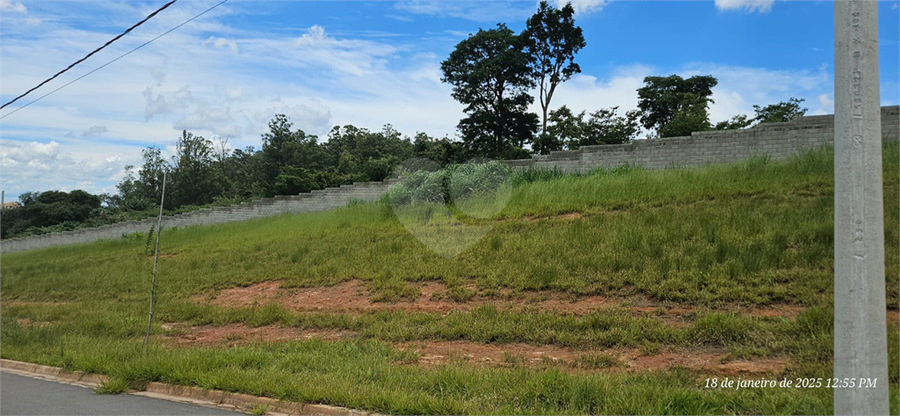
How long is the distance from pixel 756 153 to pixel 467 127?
21.1 m

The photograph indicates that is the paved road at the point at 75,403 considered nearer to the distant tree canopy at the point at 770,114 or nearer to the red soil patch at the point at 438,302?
the red soil patch at the point at 438,302

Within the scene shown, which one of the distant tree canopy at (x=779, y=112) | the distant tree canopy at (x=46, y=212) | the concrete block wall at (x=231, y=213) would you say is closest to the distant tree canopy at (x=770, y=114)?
the distant tree canopy at (x=779, y=112)

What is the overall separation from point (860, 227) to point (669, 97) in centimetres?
3013

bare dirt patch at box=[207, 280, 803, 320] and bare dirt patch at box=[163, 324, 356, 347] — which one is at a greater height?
bare dirt patch at box=[207, 280, 803, 320]

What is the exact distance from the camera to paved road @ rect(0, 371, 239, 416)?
6453 mm

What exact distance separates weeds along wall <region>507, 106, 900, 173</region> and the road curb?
12739mm

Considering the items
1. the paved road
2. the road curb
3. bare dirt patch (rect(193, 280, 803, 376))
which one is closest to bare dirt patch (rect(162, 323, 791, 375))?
bare dirt patch (rect(193, 280, 803, 376))

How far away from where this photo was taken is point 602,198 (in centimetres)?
1448

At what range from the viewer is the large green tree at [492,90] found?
1299 inches

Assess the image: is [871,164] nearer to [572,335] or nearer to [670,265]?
[572,335]

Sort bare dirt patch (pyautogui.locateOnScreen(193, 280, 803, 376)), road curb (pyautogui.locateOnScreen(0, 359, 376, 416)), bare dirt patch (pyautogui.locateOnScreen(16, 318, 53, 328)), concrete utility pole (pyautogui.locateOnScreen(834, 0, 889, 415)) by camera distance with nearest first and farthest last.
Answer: concrete utility pole (pyautogui.locateOnScreen(834, 0, 889, 415)), road curb (pyautogui.locateOnScreen(0, 359, 376, 416)), bare dirt patch (pyautogui.locateOnScreen(193, 280, 803, 376)), bare dirt patch (pyautogui.locateOnScreen(16, 318, 53, 328))

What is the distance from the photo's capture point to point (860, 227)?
3.58m

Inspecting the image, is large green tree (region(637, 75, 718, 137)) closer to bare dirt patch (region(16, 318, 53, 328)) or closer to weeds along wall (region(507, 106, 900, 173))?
weeds along wall (region(507, 106, 900, 173))

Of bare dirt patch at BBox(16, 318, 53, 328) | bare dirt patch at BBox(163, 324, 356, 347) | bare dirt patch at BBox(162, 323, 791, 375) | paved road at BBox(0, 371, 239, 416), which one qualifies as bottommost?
bare dirt patch at BBox(16, 318, 53, 328)
